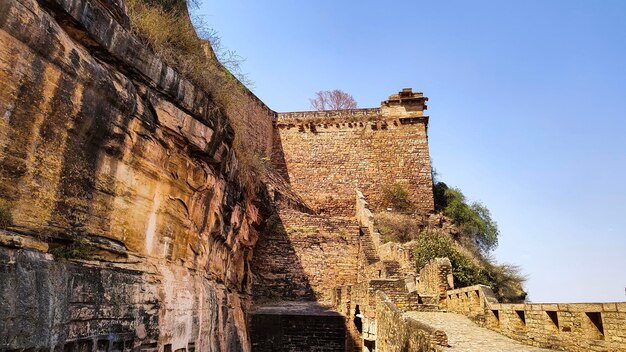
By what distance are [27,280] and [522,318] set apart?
796 centimetres

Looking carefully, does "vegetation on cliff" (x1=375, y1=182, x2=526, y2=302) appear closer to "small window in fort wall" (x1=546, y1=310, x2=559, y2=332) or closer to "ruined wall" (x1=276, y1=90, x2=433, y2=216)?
"ruined wall" (x1=276, y1=90, x2=433, y2=216)

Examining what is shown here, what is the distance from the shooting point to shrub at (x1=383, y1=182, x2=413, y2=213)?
23078 millimetres

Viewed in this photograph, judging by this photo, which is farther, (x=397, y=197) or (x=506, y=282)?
(x=397, y=197)

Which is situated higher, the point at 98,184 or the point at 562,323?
the point at 98,184

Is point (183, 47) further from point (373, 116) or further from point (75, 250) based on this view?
point (373, 116)

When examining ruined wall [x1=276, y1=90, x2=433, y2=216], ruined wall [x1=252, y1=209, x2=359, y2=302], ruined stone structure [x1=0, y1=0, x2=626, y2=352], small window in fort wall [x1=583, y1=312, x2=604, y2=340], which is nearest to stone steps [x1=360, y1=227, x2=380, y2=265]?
ruined wall [x1=252, y1=209, x2=359, y2=302]

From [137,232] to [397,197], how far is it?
18.0 metres

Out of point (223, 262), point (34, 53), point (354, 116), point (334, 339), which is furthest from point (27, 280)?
point (354, 116)

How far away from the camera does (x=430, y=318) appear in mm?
10836

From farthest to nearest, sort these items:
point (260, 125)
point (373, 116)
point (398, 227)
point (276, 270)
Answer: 1. point (260, 125)
2. point (373, 116)
3. point (398, 227)
4. point (276, 270)

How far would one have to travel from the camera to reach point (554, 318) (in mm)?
6941

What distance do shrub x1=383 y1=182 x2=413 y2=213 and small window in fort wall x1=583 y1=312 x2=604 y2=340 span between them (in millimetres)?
16703

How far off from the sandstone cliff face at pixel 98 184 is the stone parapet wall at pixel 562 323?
6.17 meters

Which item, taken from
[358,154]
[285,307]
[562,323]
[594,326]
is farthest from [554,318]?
[358,154]
